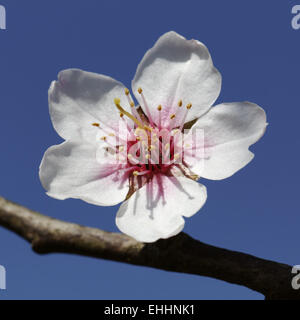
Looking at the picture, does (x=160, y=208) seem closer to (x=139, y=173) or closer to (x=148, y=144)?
(x=139, y=173)

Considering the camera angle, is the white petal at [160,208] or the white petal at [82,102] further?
the white petal at [82,102]

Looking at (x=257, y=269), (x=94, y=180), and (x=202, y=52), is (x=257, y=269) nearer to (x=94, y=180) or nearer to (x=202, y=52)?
(x=94, y=180)

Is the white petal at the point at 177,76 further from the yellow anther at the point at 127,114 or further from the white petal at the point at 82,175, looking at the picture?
the white petal at the point at 82,175

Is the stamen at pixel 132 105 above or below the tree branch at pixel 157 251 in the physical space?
above

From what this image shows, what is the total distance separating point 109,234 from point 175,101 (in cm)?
93

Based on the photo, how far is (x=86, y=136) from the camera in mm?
2242

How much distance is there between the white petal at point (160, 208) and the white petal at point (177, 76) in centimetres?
39

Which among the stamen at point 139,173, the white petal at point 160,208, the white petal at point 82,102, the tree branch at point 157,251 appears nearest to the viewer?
the tree branch at point 157,251

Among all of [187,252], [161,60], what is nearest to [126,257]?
[187,252]

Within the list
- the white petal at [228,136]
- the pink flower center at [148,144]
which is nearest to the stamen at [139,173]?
the pink flower center at [148,144]

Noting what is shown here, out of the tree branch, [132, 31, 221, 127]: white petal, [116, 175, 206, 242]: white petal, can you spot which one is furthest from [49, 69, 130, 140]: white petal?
the tree branch

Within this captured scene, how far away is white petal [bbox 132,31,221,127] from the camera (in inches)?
85.7

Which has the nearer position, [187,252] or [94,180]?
[187,252]

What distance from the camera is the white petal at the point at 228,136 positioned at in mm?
1995
